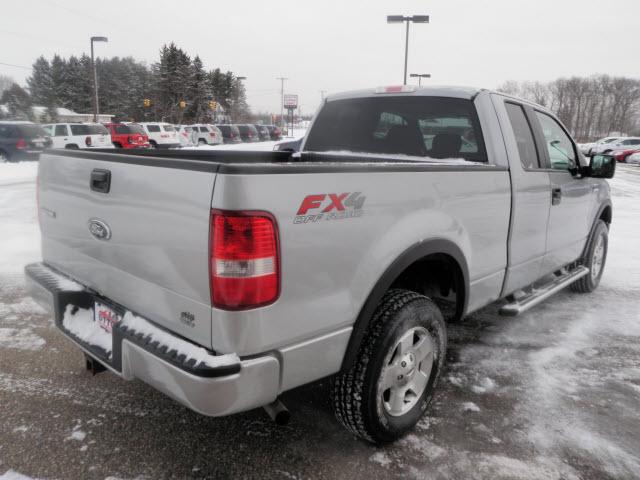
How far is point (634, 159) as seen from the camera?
2892cm

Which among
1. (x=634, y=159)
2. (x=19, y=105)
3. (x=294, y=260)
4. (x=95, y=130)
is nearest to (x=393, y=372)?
(x=294, y=260)

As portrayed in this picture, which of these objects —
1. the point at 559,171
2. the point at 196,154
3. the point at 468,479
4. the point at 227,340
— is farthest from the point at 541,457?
the point at 196,154

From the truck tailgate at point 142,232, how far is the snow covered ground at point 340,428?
0.76 metres

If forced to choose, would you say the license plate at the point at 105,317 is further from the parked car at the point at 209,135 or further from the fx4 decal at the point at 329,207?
the parked car at the point at 209,135

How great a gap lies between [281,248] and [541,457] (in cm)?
181

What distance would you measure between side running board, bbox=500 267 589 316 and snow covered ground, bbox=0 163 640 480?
0.42m

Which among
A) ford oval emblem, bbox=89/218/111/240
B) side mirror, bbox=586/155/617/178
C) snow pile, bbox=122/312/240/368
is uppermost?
side mirror, bbox=586/155/617/178

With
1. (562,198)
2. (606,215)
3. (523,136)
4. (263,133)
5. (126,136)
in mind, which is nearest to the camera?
(523,136)

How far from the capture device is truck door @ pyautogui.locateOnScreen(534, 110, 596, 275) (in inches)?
153

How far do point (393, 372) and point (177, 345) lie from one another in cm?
111

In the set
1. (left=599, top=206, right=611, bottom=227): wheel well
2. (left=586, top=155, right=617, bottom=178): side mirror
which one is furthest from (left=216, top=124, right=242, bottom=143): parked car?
(left=586, top=155, right=617, bottom=178): side mirror

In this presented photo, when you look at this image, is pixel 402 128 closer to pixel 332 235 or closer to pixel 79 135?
pixel 332 235

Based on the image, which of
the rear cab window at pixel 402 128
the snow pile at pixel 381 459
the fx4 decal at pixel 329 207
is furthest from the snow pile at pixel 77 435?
the rear cab window at pixel 402 128

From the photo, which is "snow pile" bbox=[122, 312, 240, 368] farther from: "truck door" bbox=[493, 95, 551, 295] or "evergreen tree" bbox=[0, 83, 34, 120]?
"evergreen tree" bbox=[0, 83, 34, 120]
